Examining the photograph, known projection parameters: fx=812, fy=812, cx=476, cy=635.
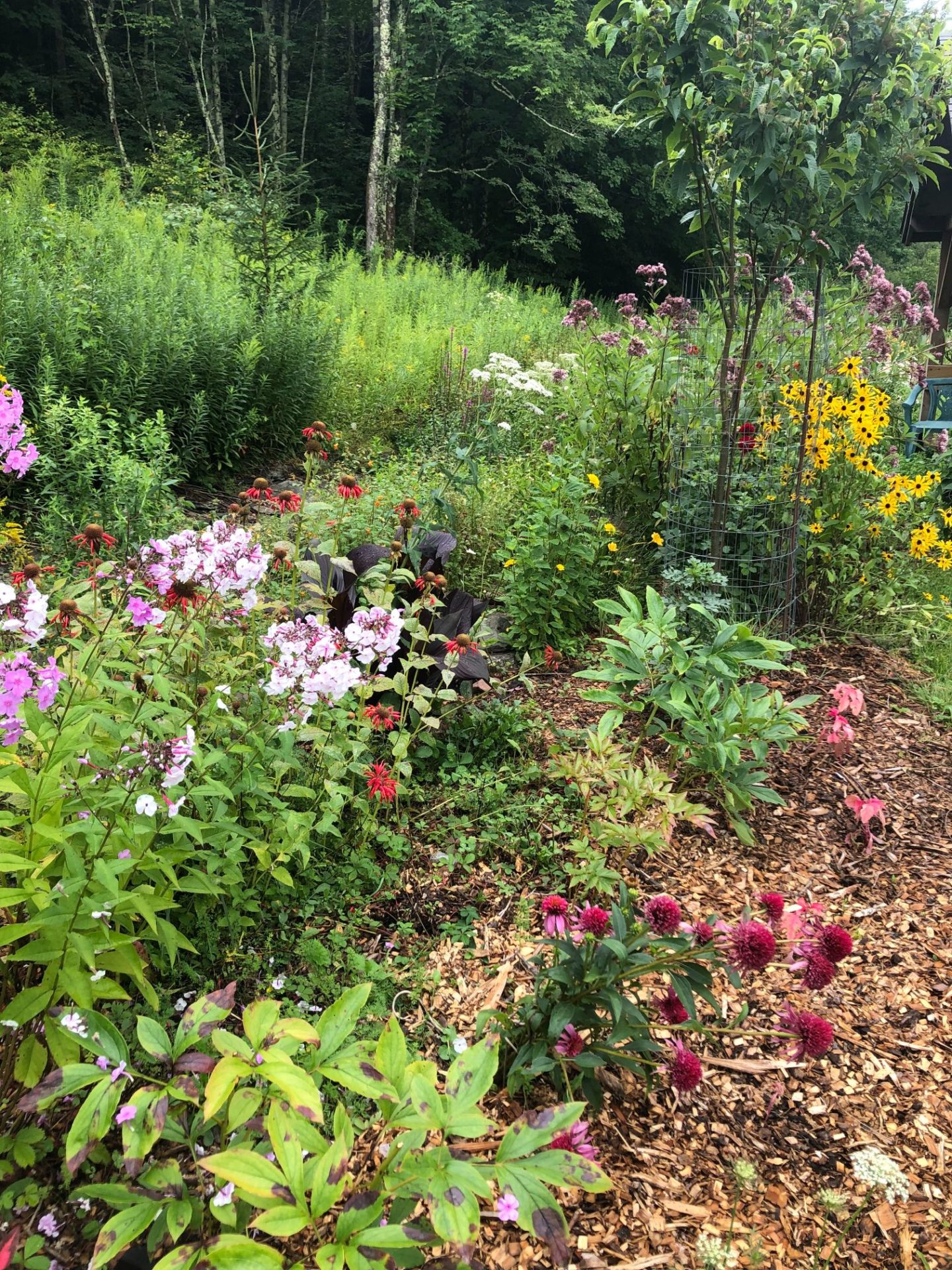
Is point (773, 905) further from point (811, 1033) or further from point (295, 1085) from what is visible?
point (295, 1085)

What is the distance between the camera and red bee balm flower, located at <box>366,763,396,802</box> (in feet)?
6.46

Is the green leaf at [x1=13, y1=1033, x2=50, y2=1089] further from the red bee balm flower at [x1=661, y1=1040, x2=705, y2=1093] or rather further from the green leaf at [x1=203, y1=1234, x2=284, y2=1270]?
the red bee balm flower at [x1=661, y1=1040, x2=705, y2=1093]

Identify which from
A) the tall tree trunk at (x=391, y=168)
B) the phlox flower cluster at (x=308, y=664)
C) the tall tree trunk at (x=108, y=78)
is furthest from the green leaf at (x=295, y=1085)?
the tall tree trunk at (x=108, y=78)

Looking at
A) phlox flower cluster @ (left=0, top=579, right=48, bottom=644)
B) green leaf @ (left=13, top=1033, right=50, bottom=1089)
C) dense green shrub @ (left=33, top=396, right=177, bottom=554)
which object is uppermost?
phlox flower cluster @ (left=0, top=579, right=48, bottom=644)

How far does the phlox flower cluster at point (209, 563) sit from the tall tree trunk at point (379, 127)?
10.7 m

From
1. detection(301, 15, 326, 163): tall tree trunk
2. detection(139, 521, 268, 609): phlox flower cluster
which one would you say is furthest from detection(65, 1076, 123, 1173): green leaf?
detection(301, 15, 326, 163): tall tree trunk

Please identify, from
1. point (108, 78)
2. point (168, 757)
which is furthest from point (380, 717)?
point (108, 78)

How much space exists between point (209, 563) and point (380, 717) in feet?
2.53

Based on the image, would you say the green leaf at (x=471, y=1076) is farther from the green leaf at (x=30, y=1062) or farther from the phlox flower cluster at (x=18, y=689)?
the phlox flower cluster at (x=18, y=689)

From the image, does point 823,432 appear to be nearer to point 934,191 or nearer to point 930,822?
point 930,822

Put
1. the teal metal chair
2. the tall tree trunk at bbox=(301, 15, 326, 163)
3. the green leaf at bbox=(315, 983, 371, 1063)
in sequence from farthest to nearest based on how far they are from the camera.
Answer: the tall tree trunk at bbox=(301, 15, 326, 163) → the teal metal chair → the green leaf at bbox=(315, 983, 371, 1063)

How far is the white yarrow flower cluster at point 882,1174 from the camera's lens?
1.44 meters

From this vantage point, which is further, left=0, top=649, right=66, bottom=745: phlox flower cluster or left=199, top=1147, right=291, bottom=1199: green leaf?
left=0, top=649, right=66, bottom=745: phlox flower cluster

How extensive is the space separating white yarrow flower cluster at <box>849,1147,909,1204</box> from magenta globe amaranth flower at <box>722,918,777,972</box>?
0.50 m
